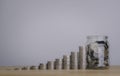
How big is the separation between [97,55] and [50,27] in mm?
306

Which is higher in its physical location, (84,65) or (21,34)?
(21,34)

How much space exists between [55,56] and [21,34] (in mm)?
170

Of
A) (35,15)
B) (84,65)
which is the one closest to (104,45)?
(84,65)

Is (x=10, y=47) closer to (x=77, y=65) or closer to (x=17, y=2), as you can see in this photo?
(x=17, y=2)

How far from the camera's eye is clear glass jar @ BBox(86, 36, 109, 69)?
2.55 feet

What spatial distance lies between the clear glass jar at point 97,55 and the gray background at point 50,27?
0.63 ft

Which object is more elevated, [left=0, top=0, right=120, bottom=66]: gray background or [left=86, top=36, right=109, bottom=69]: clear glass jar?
[left=0, top=0, right=120, bottom=66]: gray background

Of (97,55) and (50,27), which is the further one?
(50,27)

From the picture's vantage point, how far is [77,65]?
797 millimetres

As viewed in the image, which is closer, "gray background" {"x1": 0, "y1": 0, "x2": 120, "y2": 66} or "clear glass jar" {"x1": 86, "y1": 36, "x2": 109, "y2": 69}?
"clear glass jar" {"x1": 86, "y1": 36, "x2": 109, "y2": 69}

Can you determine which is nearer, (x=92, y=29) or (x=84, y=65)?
(x=84, y=65)

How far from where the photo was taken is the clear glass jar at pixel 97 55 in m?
0.78

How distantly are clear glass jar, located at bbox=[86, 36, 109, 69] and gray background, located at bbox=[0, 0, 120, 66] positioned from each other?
19 centimetres

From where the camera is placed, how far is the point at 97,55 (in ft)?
2.55
